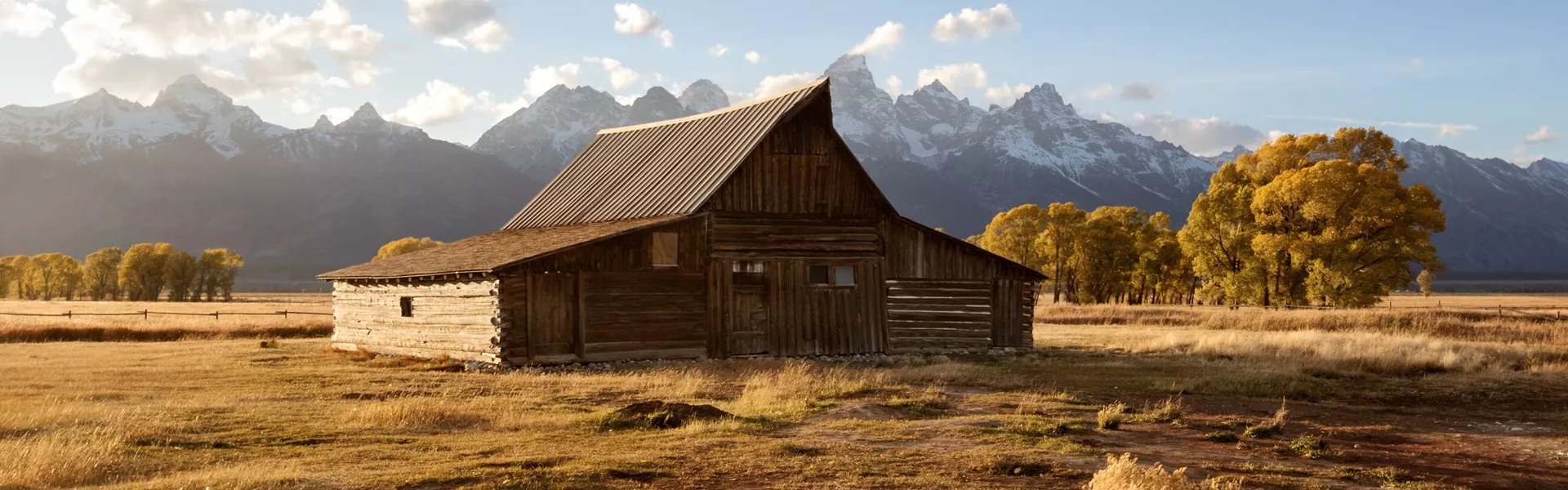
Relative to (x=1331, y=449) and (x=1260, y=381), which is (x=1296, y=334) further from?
(x=1331, y=449)

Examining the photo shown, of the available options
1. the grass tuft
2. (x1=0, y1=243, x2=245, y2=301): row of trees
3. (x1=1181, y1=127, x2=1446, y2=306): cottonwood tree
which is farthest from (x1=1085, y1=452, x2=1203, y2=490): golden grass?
(x1=0, y1=243, x2=245, y2=301): row of trees

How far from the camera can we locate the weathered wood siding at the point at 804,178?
3041 cm

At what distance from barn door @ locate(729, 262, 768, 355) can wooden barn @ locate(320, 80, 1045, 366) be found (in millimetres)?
34

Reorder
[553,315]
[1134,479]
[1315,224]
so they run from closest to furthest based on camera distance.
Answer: [1134,479] → [553,315] → [1315,224]

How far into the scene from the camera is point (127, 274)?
363 ft

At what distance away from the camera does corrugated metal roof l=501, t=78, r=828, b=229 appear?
30.9m

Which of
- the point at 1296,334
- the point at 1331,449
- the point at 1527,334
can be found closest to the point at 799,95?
the point at 1296,334

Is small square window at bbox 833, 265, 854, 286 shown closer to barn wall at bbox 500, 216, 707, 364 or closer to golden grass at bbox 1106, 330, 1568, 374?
barn wall at bbox 500, 216, 707, 364

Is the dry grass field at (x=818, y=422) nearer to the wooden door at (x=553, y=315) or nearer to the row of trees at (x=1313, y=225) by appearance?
the wooden door at (x=553, y=315)

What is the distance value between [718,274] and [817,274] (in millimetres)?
2991

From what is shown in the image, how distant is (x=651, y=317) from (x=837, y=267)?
5.48 meters

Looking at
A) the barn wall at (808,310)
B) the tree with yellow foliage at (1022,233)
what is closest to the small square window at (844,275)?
the barn wall at (808,310)

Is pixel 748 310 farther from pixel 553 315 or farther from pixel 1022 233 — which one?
pixel 1022 233

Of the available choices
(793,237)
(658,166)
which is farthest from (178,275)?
(793,237)
